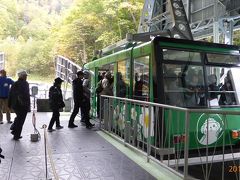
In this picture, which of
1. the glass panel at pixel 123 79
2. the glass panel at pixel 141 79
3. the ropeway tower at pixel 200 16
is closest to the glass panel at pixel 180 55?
the glass panel at pixel 141 79

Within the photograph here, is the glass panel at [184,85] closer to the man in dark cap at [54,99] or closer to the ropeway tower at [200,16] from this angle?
the ropeway tower at [200,16]

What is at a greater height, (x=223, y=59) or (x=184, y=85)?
(x=223, y=59)

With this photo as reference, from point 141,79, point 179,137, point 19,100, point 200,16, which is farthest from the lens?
point 200,16

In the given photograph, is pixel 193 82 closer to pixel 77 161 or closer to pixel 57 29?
pixel 77 161

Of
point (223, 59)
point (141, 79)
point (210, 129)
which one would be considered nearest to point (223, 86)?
point (223, 59)

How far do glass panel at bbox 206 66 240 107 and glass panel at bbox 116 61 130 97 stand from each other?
6.36 feet

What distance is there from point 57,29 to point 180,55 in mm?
31596

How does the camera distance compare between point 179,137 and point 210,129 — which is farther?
point 210,129

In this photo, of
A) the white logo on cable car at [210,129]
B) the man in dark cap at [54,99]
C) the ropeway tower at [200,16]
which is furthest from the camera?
the ropeway tower at [200,16]

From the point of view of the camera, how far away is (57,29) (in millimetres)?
35375

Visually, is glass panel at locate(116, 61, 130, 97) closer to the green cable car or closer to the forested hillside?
the green cable car

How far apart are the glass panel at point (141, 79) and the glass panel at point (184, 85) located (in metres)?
0.46

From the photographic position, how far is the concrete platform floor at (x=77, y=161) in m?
4.59

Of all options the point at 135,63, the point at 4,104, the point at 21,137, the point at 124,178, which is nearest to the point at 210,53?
the point at 135,63
